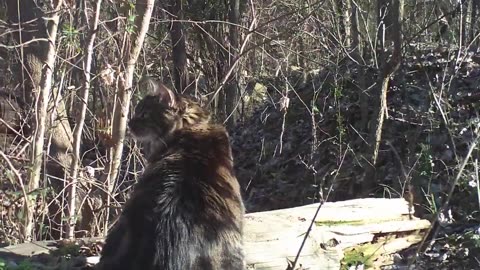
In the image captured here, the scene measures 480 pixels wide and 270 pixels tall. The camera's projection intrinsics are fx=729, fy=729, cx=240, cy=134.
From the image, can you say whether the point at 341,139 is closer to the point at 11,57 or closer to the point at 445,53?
the point at 445,53

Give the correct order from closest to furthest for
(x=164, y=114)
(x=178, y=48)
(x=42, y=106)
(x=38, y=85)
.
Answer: (x=164, y=114) < (x=42, y=106) < (x=38, y=85) < (x=178, y=48)

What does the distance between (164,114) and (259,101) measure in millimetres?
7102

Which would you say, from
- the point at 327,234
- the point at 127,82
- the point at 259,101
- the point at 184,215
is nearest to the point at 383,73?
the point at 127,82

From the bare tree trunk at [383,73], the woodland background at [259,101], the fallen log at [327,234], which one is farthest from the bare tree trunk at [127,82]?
the bare tree trunk at [383,73]

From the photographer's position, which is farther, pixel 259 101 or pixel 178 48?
pixel 259 101

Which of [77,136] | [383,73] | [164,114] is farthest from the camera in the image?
[383,73]

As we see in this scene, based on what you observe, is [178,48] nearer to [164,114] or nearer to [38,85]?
[38,85]

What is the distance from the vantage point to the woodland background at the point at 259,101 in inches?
230

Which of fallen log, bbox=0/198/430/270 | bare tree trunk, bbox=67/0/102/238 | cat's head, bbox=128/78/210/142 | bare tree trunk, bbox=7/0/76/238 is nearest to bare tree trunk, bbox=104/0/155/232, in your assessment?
bare tree trunk, bbox=67/0/102/238

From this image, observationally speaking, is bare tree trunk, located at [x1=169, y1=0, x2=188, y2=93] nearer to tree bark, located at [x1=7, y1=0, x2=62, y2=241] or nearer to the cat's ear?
tree bark, located at [x1=7, y1=0, x2=62, y2=241]

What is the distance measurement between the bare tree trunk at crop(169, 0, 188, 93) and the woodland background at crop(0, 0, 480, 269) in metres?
0.03

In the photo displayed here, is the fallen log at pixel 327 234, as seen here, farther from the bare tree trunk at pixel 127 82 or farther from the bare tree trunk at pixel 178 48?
the bare tree trunk at pixel 178 48

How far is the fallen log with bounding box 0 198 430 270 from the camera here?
15.1 ft

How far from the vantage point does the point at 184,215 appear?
376 cm
